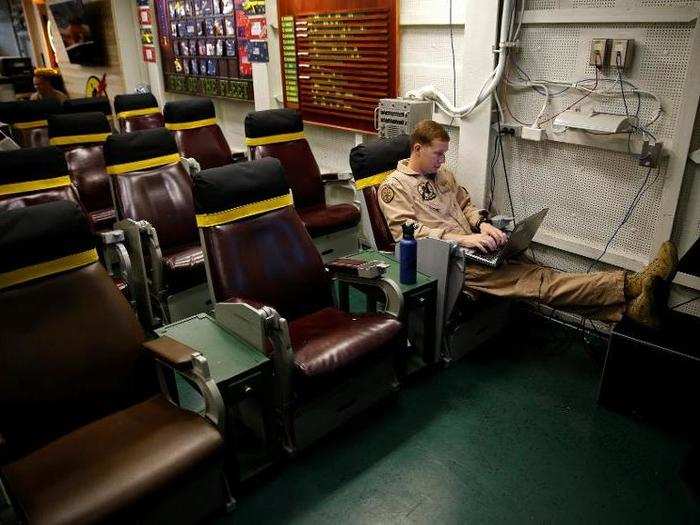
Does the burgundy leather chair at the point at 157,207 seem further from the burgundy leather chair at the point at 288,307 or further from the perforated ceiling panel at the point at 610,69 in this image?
the perforated ceiling panel at the point at 610,69

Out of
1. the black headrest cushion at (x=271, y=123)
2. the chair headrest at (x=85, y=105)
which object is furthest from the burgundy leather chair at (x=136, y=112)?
the black headrest cushion at (x=271, y=123)

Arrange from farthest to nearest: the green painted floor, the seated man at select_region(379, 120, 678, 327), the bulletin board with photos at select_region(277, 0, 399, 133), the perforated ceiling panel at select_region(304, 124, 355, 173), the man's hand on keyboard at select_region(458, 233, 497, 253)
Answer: the perforated ceiling panel at select_region(304, 124, 355, 173), the bulletin board with photos at select_region(277, 0, 399, 133), the man's hand on keyboard at select_region(458, 233, 497, 253), the seated man at select_region(379, 120, 678, 327), the green painted floor

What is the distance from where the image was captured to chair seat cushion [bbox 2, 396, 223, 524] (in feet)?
4.60

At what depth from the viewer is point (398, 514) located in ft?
6.28

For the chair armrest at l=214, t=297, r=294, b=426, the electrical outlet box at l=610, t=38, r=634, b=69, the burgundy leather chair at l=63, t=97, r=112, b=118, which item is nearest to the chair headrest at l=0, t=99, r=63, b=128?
the burgundy leather chair at l=63, t=97, r=112, b=118

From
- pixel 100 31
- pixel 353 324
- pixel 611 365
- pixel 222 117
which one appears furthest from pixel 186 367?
pixel 100 31

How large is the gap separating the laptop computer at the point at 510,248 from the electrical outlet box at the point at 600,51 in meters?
0.78

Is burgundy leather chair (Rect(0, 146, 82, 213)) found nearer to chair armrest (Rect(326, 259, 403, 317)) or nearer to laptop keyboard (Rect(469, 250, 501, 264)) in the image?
chair armrest (Rect(326, 259, 403, 317))

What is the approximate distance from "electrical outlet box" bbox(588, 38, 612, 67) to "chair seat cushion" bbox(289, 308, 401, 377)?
64.5 inches

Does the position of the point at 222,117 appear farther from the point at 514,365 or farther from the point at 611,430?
the point at 611,430

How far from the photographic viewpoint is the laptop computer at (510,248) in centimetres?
251

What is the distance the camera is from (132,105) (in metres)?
5.13

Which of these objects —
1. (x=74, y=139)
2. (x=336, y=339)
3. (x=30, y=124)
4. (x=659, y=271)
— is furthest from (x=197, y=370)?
(x=30, y=124)

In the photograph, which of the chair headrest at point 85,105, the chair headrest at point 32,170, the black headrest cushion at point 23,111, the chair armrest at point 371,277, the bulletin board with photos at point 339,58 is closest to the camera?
the chair armrest at point 371,277
